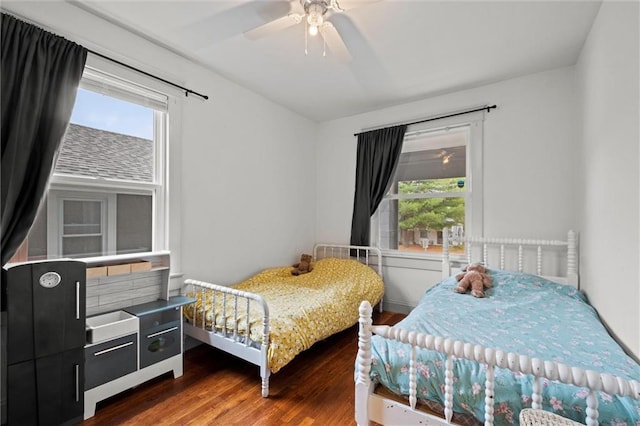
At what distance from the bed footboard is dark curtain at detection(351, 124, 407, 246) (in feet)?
6.02

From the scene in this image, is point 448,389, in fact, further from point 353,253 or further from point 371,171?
point 371,171

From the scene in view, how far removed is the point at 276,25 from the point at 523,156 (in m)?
2.54

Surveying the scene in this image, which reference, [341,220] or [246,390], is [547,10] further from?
[246,390]

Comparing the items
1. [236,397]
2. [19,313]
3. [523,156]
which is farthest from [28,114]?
[523,156]

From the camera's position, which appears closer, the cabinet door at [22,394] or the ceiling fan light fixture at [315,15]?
the cabinet door at [22,394]

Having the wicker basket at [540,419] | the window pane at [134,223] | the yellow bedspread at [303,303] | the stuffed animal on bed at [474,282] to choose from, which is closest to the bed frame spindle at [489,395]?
the wicker basket at [540,419]

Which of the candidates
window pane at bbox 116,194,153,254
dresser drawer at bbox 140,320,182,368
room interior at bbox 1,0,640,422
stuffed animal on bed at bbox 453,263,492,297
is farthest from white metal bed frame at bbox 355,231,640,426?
window pane at bbox 116,194,153,254

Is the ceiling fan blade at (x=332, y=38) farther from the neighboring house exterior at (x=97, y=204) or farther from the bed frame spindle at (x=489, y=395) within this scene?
the bed frame spindle at (x=489, y=395)

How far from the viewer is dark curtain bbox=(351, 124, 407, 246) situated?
3492 mm

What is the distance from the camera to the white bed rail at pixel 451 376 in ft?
2.95

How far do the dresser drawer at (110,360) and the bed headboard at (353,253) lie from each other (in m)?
2.46

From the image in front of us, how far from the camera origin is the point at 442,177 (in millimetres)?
3348

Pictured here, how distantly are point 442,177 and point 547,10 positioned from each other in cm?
171

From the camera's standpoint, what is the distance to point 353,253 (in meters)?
3.80
